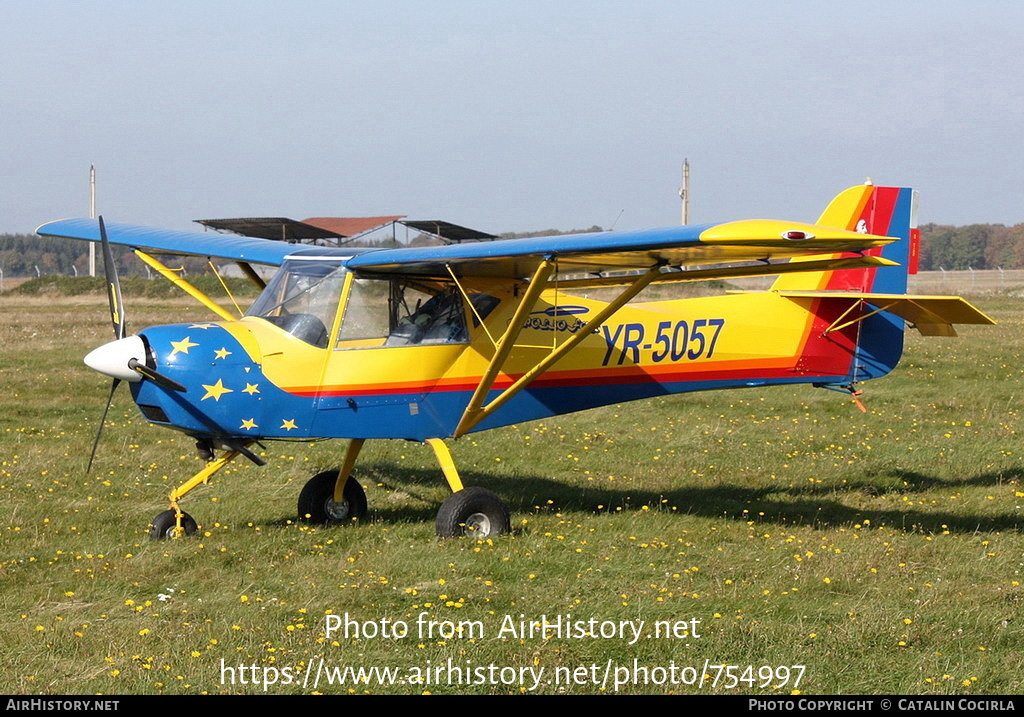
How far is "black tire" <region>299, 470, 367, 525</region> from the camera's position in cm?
996

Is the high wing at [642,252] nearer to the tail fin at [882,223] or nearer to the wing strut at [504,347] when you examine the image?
the wing strut at [504,347]

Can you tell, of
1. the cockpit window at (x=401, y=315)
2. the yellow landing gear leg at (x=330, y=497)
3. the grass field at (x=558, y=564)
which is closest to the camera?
the grass field at (x=558, y=564)

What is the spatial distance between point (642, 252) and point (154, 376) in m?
3.94

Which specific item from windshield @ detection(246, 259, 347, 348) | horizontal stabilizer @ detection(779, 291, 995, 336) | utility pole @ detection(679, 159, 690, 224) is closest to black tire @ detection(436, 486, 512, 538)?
windshield @ detection(246, 259, 347, 348)

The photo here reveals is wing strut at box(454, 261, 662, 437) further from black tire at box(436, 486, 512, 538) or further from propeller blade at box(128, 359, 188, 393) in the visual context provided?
propeller blade at box(128, 359, 188, 393)

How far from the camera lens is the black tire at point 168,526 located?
9.03m

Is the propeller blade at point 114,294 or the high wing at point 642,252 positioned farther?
the propeller blade at point 114,294

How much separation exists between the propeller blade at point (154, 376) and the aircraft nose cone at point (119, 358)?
3 cm

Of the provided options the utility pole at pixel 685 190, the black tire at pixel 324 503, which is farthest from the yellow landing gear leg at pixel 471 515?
the utility pole at pixel 685 190

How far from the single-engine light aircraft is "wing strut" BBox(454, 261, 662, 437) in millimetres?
19

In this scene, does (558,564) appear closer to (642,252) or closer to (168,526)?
(642,252)

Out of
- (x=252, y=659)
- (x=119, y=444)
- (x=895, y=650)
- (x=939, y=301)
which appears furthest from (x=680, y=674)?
(x=119, y=444)

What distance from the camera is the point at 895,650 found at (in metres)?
6.27

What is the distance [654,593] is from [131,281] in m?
56.8
